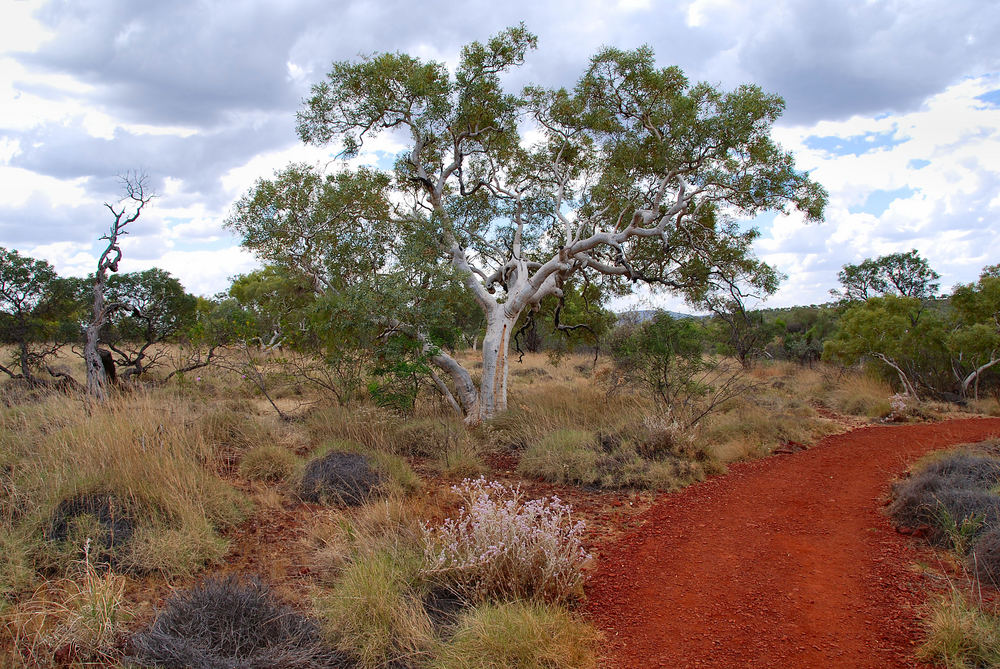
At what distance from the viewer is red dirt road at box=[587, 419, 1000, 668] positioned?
3557mm

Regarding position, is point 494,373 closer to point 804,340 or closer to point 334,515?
point 334,515

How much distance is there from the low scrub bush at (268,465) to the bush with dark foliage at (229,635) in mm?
3360

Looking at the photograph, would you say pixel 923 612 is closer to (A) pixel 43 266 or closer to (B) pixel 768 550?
(B) pixel 768 550

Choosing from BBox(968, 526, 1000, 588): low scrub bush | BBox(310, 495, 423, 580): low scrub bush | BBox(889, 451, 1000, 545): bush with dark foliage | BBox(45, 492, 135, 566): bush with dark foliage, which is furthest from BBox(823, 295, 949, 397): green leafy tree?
BBox(45, 492, 135, 566): bush with dark foliage

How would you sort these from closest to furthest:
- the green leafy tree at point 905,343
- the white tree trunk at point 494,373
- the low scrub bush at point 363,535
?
the low scrub bush at point 363,535 → the white tree trunk at point 494,373 → the green leafy tree at point 905,343

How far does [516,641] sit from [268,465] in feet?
16.2

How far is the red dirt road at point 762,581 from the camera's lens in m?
3.56

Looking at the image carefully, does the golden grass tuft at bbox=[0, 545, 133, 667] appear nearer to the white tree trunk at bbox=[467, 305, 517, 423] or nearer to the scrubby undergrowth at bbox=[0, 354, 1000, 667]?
the scrubby undergrowth at bbox=[0, 354, 1000, 667]

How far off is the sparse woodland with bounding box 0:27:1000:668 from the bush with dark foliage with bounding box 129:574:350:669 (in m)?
0.02

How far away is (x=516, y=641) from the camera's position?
3.34 meters

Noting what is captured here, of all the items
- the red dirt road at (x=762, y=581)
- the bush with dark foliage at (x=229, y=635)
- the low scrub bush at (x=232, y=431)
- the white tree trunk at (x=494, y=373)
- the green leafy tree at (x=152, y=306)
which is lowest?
the red dirt road at (x=762, y=581)

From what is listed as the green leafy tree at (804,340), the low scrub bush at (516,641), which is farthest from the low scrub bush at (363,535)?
the green leafy tree at (804,340)

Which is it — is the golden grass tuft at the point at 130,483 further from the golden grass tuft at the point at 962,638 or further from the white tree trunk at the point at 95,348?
the golden grass tuft at the point at 962,638

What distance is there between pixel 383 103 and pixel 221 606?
962 cm
